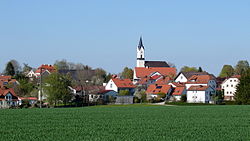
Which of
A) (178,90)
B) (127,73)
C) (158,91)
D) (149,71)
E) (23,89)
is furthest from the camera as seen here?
(127,73)

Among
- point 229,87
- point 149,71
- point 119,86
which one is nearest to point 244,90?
point 119,86

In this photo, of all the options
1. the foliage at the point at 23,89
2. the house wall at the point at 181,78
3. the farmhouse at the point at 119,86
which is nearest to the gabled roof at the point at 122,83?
the farmhouse at the point at 119,86

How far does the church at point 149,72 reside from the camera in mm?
127375

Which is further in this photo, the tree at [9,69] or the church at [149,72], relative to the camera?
the tree at [9,69]

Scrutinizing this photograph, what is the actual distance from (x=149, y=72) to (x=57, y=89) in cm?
6680

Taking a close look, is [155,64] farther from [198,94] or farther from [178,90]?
[198,94]

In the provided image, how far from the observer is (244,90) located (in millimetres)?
75625

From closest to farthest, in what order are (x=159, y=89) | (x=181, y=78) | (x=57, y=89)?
(x=57, y=89)
(x=159, y=89)
(x=181, y=78)

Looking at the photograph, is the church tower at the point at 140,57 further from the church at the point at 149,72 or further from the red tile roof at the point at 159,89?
the red tile roof at the point at 159,89

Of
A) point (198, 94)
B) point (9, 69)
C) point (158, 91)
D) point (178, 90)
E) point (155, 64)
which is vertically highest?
point (155, 64)

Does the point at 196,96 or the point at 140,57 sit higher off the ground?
the point at 140,57

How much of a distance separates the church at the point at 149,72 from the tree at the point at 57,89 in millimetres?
40165

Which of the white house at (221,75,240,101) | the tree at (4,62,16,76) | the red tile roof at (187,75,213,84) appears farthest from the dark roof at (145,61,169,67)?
the red tile roof at (187,75,213,84)

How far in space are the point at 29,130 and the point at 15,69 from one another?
5597 inches
